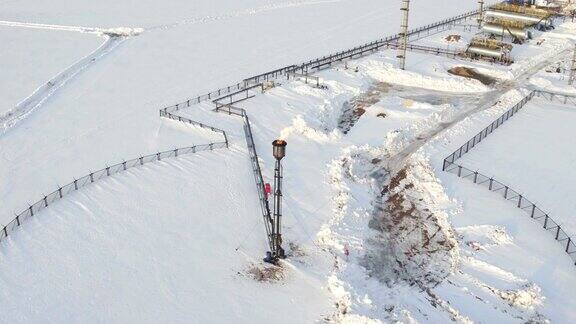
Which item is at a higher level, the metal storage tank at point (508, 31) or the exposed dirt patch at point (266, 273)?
the metal storage tank at point (508, 31)

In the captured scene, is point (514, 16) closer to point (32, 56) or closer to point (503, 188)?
point (503, 188)

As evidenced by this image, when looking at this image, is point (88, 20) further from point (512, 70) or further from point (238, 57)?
point (512, 70)

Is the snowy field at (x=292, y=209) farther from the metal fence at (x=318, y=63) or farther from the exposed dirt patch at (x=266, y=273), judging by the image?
the metal fence at (x=318, y=63)

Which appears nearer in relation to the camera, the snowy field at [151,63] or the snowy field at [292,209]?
the snowy field at [292,209]

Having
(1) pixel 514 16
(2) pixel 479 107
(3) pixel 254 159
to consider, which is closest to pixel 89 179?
(3) pixel 254 159

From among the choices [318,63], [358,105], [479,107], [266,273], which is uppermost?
[318,63]

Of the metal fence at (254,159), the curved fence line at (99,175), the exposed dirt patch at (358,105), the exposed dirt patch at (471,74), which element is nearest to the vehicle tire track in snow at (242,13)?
the metal fence at (254,159)

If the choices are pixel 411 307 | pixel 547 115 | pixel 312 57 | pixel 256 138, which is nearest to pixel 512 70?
pixel 547 115

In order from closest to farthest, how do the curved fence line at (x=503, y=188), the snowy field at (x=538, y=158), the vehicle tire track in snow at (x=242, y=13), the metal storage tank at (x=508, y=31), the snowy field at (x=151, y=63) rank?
the curved fence line at (x=503, y=188), the snowy field at (x=538, y=158), the snowy field at (x=151, y=63), the metal storage tank at (x=508, y=31), the vehicle tire track in snow at (x=242, y=13)
